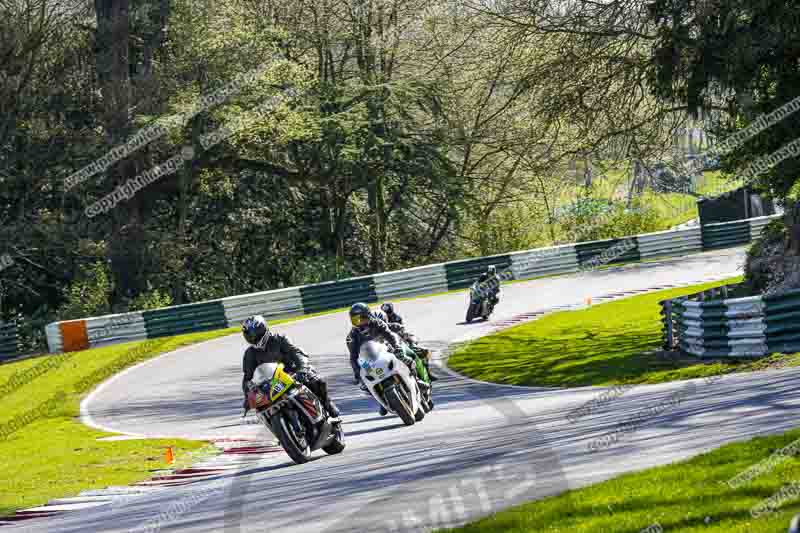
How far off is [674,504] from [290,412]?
5.92 meters

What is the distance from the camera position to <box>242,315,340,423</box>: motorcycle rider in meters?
13.5

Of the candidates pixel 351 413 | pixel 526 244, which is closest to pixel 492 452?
pixel 351 413

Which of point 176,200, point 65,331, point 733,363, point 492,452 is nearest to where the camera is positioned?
point 492,452

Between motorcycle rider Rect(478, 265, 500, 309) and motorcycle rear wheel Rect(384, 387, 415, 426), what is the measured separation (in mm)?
14129

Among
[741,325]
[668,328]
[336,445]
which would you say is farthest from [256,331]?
[668,328]

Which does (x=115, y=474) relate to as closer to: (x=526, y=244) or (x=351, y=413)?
(x=351, y=413)

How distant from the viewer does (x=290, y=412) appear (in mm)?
13367

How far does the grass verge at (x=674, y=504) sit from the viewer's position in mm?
7695

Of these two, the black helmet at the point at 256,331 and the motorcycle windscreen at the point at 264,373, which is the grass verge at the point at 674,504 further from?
the black helmet at the point at 256,331

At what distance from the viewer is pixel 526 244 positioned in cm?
4719

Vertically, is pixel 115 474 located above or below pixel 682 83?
below

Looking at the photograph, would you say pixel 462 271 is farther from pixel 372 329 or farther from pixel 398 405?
pixel 398 405

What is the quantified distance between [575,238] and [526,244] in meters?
2.19

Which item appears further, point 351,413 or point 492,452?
point 351,413
